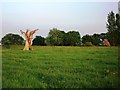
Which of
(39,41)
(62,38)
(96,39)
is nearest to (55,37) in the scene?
(62,38)

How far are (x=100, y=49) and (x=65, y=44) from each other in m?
0.55

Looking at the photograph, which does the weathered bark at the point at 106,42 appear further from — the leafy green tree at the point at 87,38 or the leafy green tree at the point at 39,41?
the leafy green tree at the point at 39,41

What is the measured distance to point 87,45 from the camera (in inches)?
129

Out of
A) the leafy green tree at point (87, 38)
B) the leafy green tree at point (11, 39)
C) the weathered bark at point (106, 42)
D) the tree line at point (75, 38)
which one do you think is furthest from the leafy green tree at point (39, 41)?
the weathered bark at point (106, 42)

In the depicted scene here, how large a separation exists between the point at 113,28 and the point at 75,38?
0.59 metres

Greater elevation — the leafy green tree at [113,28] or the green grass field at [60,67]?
the leafy green tree at [113,28]

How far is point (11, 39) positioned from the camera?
3211mm

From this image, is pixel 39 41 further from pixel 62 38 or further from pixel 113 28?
pixel 113 28

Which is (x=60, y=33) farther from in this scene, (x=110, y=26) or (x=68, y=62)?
(x=110, y=26)

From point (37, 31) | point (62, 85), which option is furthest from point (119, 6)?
point (62, 85)

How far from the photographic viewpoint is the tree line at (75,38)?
3.15m

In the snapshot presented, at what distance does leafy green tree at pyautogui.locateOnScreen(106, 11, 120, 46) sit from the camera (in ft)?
10.2

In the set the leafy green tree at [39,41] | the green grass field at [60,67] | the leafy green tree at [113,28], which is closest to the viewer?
the green grass field at [60,67]

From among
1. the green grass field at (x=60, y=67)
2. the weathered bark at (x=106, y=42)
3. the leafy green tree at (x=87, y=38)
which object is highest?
the leafy green tree at (x=87, y=38)
